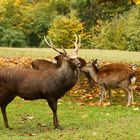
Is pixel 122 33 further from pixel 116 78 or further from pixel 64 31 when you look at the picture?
pixel 116 78

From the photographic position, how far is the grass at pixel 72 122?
9680 millimetres

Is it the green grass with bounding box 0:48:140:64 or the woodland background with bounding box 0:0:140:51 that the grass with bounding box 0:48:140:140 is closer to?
the green grass with bounding box 0:48:140:64

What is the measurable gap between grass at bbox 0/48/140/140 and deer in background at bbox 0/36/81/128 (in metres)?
0.73

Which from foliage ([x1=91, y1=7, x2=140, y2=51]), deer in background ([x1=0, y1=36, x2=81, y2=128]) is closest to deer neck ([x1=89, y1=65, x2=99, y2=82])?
deer in background ([x1=0, y1=36, x2=81, y2=128])

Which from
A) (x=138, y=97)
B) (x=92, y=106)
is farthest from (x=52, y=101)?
(x=138, y=97)

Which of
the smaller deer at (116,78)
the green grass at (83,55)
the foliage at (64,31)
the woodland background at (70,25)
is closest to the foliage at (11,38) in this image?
the woodland background at (70,25)

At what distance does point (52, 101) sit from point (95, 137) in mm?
1968

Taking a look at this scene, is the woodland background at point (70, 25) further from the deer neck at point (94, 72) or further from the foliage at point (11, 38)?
the deer neck at point (94, 72)

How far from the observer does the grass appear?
968 cm

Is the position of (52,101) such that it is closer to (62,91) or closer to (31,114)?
(62,91)

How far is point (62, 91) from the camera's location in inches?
440

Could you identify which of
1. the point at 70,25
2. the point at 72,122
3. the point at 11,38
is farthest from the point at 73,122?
the point at 11,38

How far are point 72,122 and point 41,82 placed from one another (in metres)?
1.71

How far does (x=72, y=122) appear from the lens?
40.3 feet
